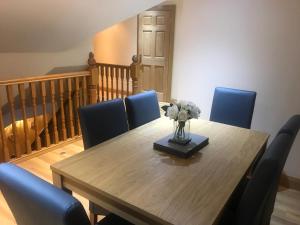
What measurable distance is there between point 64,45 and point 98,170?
2.78m

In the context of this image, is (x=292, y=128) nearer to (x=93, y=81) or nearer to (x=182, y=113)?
(x=182, y=113)

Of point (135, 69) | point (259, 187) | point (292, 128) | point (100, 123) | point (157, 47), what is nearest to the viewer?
point (259, 187)

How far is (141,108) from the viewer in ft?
7.76

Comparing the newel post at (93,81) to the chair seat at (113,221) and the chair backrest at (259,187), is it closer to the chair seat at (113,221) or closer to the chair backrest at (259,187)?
the chair seat at (113,221)

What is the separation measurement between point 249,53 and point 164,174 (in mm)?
1928

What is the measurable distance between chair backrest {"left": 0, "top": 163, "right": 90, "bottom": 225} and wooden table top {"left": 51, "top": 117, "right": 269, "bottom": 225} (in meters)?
0.38

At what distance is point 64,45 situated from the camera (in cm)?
377

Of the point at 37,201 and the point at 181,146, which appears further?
the point at 181,146

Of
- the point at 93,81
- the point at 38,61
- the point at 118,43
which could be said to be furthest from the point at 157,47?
the point at 38,61

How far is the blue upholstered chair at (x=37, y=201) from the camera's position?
2.73 ft

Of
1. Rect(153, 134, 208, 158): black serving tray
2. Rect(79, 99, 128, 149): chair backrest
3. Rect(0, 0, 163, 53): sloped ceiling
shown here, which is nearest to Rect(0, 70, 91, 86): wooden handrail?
Rect(0, 0, 163, 53): sloped ceiling

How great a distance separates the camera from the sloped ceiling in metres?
2.65

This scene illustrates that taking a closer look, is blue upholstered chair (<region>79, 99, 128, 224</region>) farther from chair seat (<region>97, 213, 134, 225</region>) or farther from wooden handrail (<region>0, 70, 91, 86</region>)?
wooden handrail (<region>0, 70, 91, 86</region>)

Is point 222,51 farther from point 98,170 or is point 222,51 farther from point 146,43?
point 146,43
